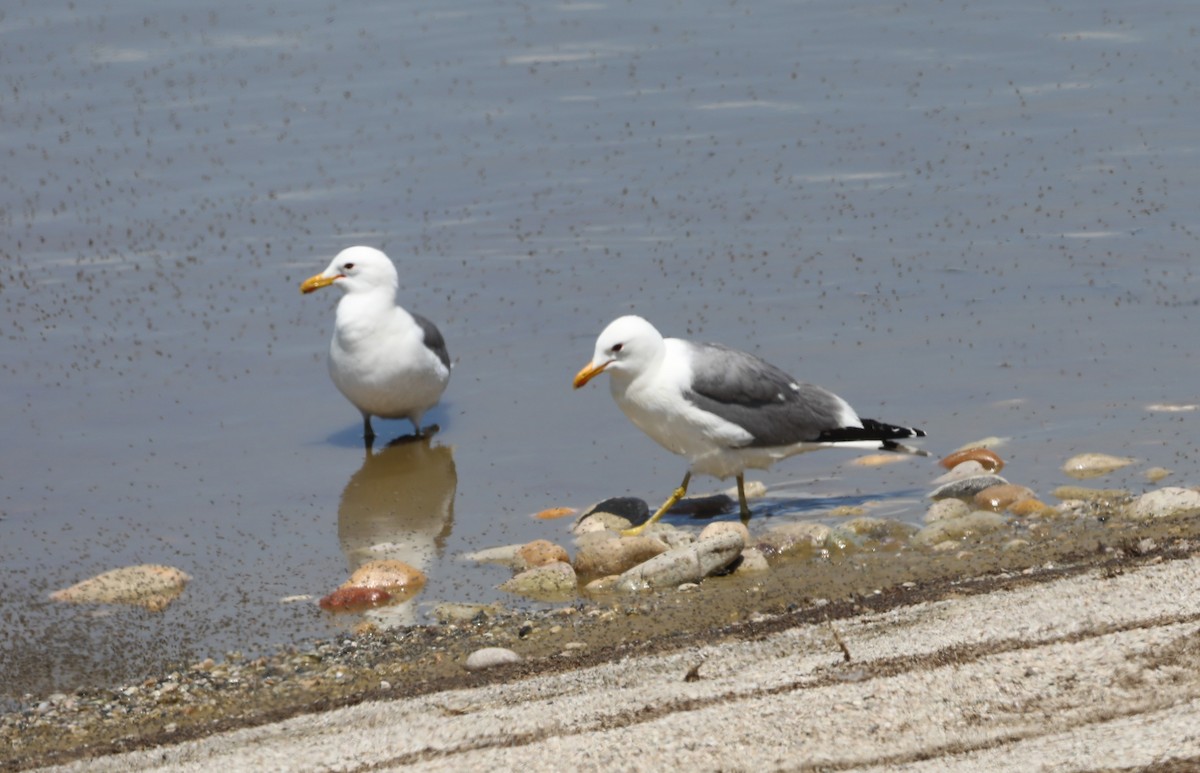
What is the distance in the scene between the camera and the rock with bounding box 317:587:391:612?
8.07 metres

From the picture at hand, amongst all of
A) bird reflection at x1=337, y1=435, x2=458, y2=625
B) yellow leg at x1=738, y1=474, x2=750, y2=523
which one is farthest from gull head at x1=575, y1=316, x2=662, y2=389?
bird reflection at x1=337, y1=435, x2=458, y2=625

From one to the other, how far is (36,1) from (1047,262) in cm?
1474

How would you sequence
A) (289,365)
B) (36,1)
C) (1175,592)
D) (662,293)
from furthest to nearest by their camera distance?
(36,1) → (662,293) → (289,365) → (1175,592)

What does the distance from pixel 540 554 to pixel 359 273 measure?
3.11 m

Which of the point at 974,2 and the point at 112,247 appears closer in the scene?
the point at 112,247

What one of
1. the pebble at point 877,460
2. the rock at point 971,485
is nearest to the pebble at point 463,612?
the rock at point 971,485

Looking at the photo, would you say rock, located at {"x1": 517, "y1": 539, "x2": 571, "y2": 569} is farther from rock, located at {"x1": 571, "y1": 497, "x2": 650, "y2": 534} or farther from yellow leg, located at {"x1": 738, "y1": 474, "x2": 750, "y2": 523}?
yellow leg, located at {"x1": 738, "y1": 474, "x2": 750, "y2": 523}

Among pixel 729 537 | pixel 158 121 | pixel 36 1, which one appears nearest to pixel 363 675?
pixel 729 537

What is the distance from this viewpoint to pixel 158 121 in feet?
58.6

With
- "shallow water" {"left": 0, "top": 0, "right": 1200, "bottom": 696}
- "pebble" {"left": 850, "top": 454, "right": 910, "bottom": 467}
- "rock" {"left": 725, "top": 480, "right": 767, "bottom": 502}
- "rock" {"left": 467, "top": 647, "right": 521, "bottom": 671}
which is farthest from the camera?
"pebble" {"left": 850, "top": 454, "right": 910, "bottom": 467}

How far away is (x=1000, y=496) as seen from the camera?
8.92 metres

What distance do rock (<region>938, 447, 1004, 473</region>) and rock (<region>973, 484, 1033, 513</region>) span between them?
41cm

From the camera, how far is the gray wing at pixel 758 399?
9.15 meters

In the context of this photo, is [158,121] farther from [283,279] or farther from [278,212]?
[283,279]
